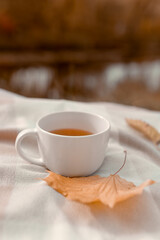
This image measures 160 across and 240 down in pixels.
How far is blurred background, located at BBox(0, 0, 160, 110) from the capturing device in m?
1.35

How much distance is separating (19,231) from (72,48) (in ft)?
4.19

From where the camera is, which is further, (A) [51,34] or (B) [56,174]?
(A) [51,34]

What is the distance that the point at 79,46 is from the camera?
1.50m

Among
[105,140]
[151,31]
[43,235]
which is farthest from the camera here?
[151,31]

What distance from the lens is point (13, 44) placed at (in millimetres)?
1423

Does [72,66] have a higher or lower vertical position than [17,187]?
lower

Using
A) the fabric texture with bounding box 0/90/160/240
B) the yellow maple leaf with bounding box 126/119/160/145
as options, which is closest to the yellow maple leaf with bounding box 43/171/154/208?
the fabric texture with bounding box 0/90/160/240

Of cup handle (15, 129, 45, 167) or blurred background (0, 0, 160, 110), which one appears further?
blurred background (0, 0, 160, 110)

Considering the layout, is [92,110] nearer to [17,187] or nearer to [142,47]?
[17,187]

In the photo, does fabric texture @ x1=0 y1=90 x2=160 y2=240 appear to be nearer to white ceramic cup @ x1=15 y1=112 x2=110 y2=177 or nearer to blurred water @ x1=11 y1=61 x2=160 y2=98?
white ceramic cup @ x1=15 y1=112 x2=110 y2=177

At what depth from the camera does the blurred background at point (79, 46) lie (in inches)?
53.1

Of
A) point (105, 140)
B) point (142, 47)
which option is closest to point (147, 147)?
point (105, 140)

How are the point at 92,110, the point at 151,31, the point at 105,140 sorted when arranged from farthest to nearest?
1. the point at 151,31
2. the point at 92,110
3. the point at 105,140

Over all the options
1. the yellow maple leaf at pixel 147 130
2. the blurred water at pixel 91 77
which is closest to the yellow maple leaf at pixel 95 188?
the yellow maple leaf at pixel 147 130
